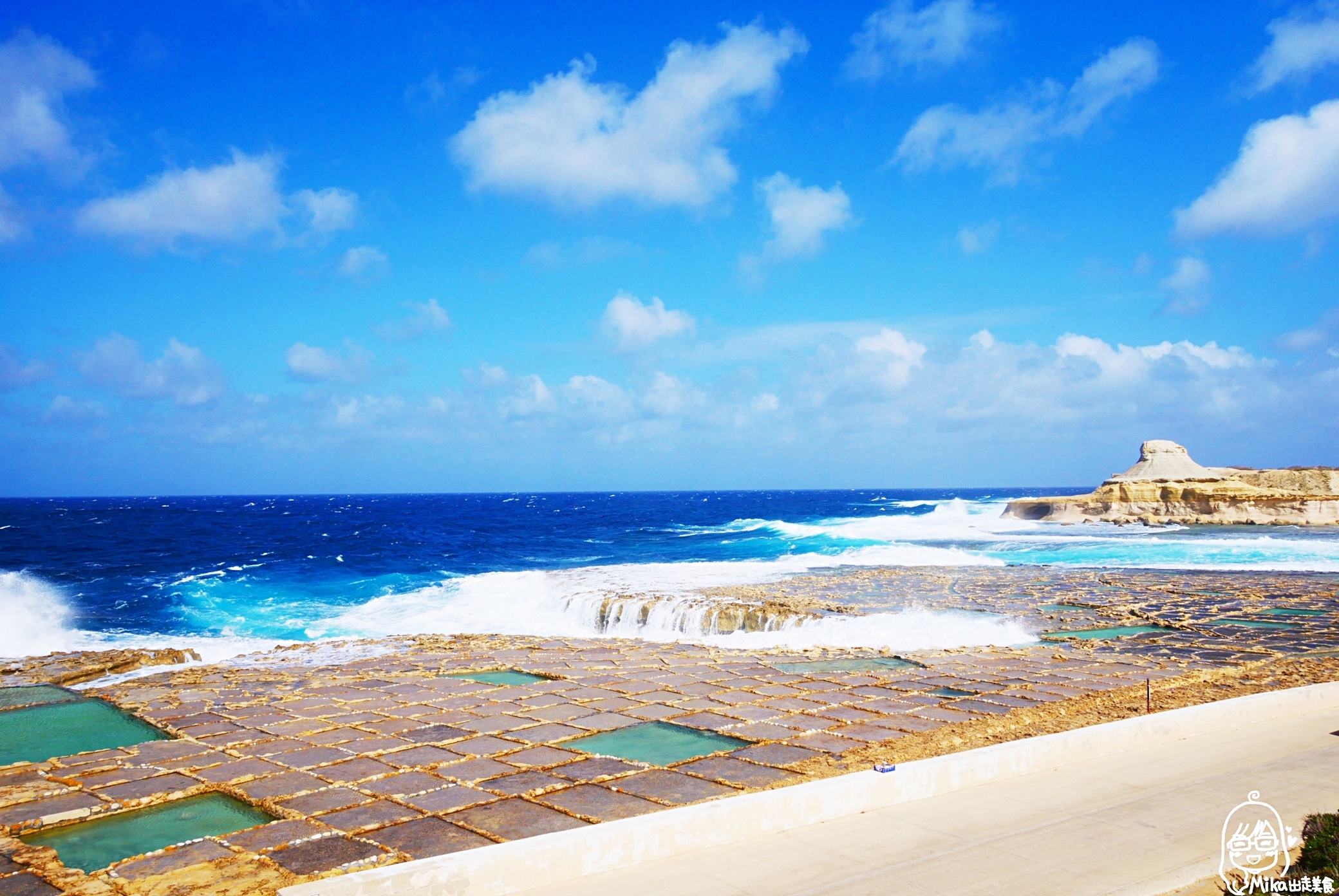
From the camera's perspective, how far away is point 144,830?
548 cm

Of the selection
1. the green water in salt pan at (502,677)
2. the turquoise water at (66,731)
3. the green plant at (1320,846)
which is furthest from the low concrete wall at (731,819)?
the green water in salt pan at (502,677)

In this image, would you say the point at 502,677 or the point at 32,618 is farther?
the point at 32,618

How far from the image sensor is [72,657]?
12305 mm

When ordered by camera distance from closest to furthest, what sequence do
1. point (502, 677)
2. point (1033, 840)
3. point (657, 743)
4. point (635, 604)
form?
point (1033, 840) → point (657, 743) → point (502, 677) → point (635, 604)

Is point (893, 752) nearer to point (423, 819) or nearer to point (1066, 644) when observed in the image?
point (423, 819)

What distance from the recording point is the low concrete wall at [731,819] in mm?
3928

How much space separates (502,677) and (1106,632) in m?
10.1

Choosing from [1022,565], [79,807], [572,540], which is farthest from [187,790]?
[572,540]

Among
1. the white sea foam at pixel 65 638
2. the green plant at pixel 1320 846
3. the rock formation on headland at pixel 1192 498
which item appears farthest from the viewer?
the rock formation on headland at pixel 1192 498

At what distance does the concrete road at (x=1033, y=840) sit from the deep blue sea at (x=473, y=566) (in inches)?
296

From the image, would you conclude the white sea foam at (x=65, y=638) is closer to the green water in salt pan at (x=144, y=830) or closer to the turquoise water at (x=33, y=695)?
the turquoise water at (x=33, y=695)

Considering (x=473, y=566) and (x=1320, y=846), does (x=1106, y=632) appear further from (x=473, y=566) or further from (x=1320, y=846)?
(x=473, y=566)

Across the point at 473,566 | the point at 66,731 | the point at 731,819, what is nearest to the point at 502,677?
the point at 66,731

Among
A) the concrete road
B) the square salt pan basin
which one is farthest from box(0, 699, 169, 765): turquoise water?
the concrete road
